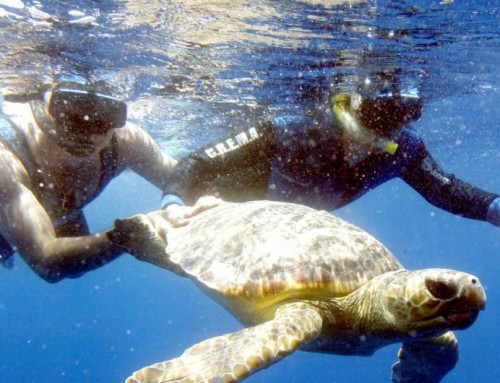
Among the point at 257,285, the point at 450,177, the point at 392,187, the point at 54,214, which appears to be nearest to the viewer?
the point at 257,285

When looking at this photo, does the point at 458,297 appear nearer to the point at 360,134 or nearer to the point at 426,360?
the point at 426,360

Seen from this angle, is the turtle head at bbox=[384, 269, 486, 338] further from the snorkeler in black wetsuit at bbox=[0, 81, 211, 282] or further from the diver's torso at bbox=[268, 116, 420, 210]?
the diver's torso at bbox=[268, 116, 420, 210]

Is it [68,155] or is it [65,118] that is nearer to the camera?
[65,118]

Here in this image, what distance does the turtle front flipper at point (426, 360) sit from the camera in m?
3.75

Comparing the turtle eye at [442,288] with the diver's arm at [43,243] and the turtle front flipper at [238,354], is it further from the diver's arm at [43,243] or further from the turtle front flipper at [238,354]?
the diver's arm at [43,243]

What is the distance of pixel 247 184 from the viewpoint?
5777 millimetres

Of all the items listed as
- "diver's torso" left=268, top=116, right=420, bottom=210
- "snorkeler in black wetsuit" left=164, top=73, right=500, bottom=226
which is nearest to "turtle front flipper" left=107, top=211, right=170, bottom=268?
"snorkeler in black wetsuit" left=164, top=73, right=500, bottom=226

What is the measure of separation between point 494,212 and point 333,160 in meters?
2.12

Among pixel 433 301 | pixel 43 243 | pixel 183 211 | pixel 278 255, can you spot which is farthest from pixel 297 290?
pixel 43 243

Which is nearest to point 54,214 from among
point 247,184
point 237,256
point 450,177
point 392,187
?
point 247,184

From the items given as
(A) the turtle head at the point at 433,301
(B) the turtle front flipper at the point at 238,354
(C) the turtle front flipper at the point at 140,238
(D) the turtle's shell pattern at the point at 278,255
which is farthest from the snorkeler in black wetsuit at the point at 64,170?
(A) the turtle head at the point at 433,301

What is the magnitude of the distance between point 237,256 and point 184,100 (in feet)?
27.3

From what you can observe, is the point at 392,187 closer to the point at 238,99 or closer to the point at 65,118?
the point at 238,99

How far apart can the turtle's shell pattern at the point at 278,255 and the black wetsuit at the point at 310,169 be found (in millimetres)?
1492
